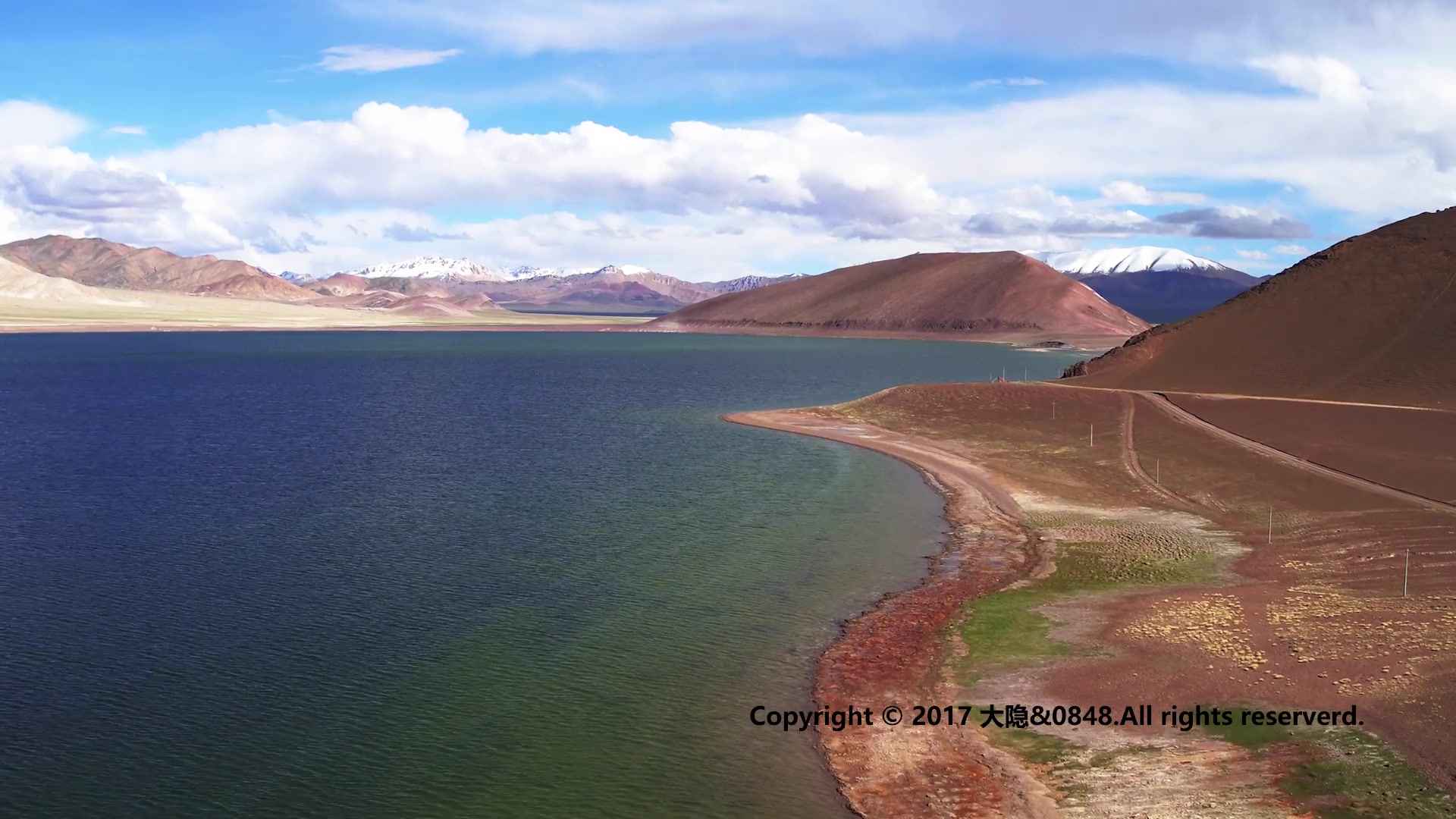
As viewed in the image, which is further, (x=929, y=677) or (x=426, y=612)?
(x=426, y=612)

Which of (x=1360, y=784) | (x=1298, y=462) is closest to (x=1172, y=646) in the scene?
(x=1360, y=784)

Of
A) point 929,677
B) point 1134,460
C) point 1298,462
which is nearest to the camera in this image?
point 929,677

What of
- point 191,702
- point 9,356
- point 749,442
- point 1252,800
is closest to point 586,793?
point 191,702

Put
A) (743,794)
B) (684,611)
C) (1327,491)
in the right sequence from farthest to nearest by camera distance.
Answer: (1327,491), (684,611), (743,794)

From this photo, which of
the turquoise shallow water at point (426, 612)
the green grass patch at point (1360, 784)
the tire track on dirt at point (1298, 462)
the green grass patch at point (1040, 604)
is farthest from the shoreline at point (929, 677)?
the tire track on dirt at point (1298, 462)

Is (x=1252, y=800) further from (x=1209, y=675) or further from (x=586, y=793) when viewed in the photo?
(x=586, y=793)

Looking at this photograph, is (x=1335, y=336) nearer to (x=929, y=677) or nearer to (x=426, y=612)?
(x=929, y=677)
